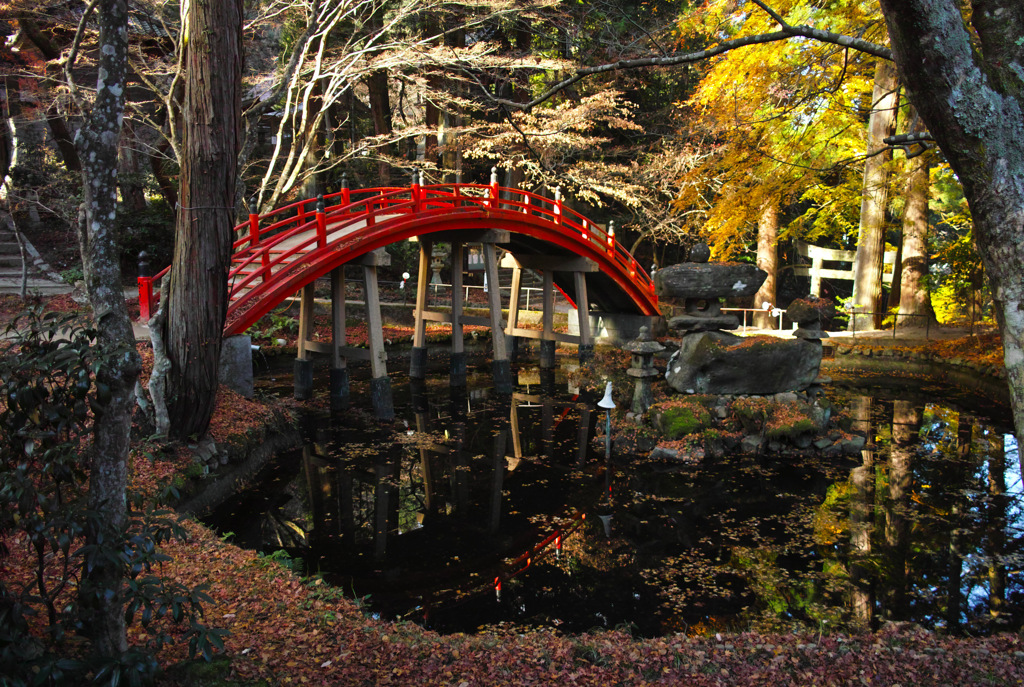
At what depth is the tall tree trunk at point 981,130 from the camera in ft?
10.7

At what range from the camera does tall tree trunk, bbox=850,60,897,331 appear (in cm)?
1675

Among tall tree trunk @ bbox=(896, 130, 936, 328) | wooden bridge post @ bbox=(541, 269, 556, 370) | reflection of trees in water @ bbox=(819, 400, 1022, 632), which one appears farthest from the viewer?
tall tree trunk @ bbox=(896, 130, 936, 328)

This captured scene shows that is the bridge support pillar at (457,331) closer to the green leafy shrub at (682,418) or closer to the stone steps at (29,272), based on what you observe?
the green leafy shrub at (682,418)

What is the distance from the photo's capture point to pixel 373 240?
12.0 meters

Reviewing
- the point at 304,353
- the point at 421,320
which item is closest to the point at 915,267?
the point at 421,320

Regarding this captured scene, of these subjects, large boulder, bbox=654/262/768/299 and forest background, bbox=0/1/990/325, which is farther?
forest background, bbox=0/1/990/325

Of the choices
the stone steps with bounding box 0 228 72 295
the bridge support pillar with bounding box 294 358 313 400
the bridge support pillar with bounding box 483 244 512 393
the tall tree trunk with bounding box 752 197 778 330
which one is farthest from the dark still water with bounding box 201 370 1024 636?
the tall tree trunk with bounding box 752 197 778 330

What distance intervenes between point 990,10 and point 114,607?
17.2 ft

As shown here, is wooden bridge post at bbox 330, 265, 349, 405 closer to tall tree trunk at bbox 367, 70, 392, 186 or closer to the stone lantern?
the stone lantern

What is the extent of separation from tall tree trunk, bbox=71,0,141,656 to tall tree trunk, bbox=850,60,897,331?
54.0 ft

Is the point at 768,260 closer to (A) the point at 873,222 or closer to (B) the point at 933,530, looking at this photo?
(A) the point at 873,222

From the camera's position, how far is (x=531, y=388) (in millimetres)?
15922

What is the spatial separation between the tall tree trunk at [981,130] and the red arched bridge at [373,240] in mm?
7830

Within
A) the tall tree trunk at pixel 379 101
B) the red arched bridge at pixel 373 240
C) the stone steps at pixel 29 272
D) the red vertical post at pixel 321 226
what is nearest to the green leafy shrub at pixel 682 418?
the red arched bridge at pixel 373 240
